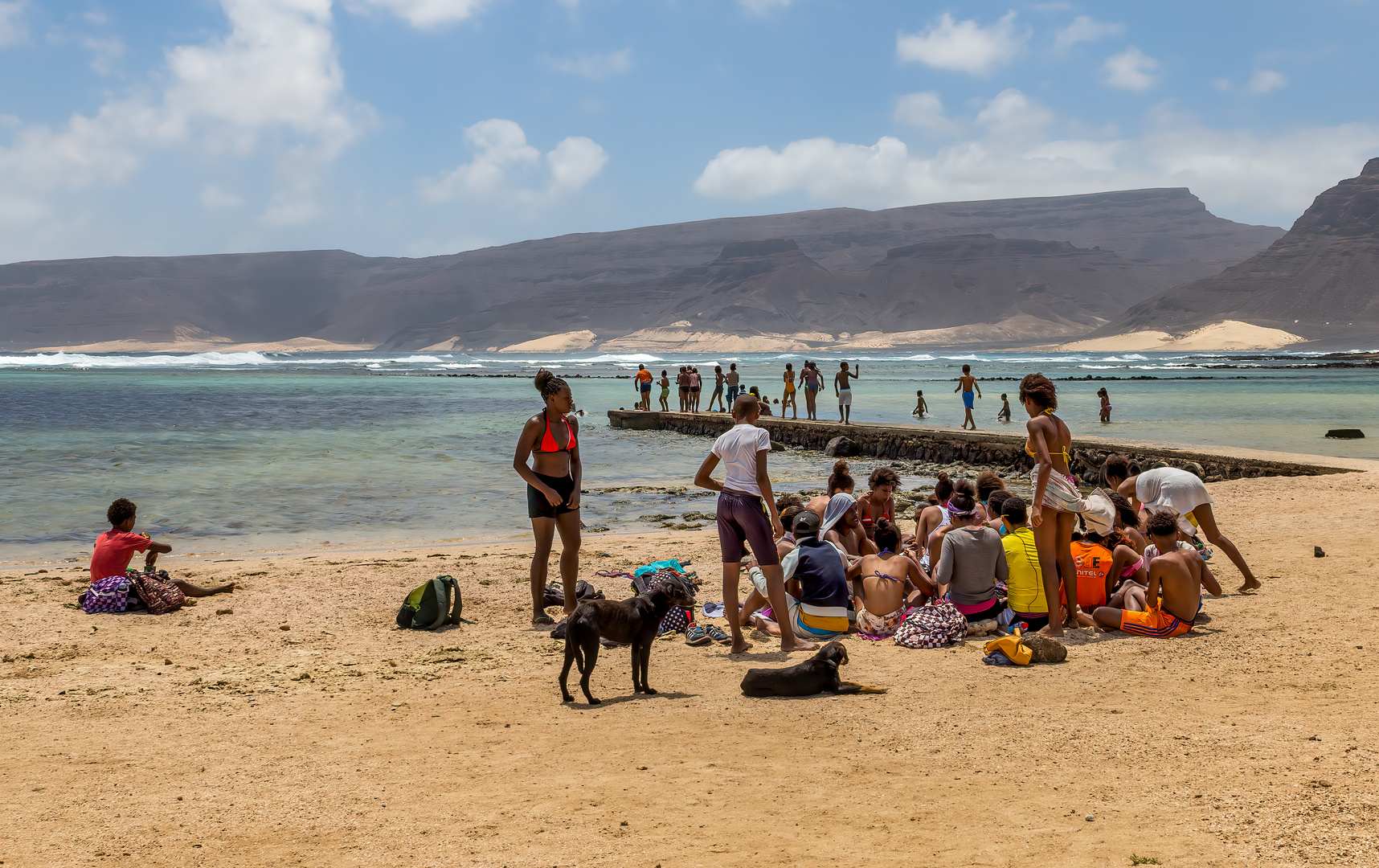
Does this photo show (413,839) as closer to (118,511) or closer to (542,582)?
(542,582)

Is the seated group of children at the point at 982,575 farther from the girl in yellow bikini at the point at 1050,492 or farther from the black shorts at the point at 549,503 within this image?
the black shorts at the point at 549,503

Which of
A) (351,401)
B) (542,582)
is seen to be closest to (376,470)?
(542,582)

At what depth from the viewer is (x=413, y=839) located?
381 cm

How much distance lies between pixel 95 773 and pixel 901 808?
3737mm

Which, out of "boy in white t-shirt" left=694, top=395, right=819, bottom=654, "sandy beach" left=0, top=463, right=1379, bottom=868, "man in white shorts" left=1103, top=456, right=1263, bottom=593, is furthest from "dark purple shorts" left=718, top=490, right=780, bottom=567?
"man in white shorts" left=1103, top=456, right=1263, bottom=593

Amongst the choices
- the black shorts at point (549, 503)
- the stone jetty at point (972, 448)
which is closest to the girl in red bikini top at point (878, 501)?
the black shorts at point (549, 503)

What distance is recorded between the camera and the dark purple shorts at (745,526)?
6.16 m

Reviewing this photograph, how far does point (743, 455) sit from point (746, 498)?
0.93ft

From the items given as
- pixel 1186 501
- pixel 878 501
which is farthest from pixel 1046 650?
pixel 1186 501

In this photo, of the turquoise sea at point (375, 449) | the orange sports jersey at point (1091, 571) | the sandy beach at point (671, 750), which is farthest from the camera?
the turquoise sea at point (375, 449)

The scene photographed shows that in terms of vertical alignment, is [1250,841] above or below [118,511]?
below

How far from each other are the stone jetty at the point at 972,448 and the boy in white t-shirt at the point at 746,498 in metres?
11.6

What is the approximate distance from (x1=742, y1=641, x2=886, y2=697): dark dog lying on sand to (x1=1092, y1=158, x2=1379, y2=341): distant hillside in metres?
185

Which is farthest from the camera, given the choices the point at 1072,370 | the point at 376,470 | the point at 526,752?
the point at 1072,370
